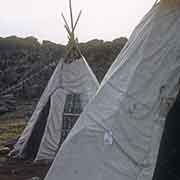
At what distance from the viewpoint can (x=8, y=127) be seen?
62.5 ft

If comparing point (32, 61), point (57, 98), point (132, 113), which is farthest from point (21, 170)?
point (32, 61)

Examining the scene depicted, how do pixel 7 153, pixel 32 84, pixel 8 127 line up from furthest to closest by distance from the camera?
pixel 32 84
pixel 8 127
pixel 7 153

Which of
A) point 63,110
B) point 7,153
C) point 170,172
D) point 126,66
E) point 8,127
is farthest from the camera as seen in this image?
point 8,127

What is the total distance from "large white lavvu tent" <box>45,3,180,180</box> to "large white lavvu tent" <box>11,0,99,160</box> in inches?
193

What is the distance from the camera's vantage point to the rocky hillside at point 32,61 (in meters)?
28.1

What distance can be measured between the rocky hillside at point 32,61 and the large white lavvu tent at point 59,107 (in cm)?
1346

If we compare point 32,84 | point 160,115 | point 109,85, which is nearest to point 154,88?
point 160,115

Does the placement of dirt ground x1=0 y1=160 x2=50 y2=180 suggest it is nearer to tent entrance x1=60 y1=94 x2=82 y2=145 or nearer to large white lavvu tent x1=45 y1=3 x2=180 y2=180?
tent entrance x1=60 y1=94 x2=82 y2=145

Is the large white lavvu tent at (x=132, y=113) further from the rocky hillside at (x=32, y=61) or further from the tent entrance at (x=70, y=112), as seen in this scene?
the rocky hillside at (x=32, y=61)

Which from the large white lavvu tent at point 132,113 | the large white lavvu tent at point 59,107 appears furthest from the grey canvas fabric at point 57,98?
the large white lavvu tent at point 132,113

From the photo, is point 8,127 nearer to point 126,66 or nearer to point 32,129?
point 32,129

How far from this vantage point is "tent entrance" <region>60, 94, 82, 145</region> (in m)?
10.6

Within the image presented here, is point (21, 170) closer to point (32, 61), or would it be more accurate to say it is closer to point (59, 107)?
point (59, 107)

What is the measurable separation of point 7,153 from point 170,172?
8203mm
